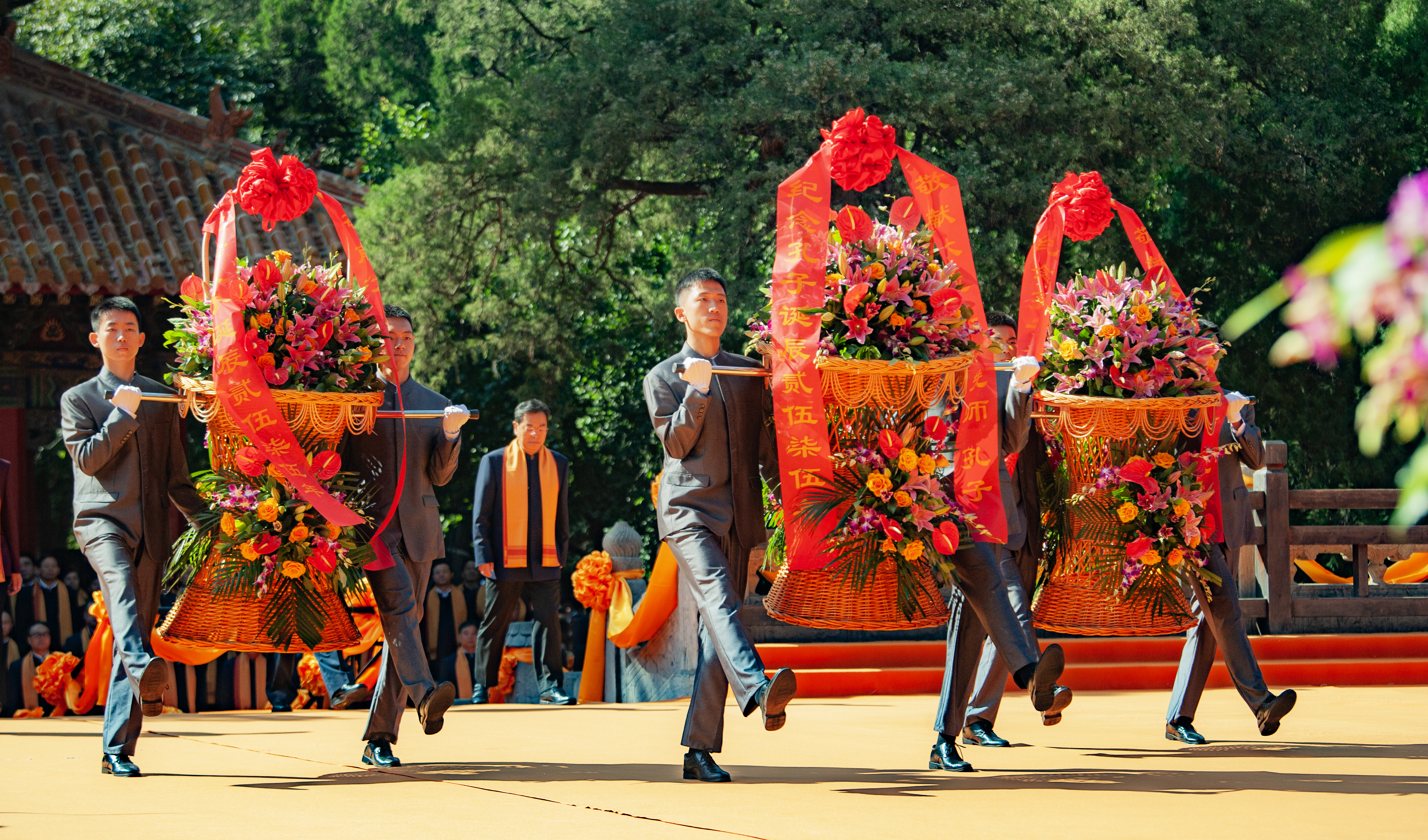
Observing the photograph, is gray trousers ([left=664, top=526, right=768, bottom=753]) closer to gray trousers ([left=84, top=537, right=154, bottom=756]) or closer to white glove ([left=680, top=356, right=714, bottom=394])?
white glove ([left=680, top=356, right=714, bottom=394])

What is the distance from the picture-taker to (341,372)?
18.0 feet

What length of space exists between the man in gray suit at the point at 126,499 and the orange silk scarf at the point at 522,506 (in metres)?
3.42

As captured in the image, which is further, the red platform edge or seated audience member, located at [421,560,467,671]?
seated audience member, located at [421,560,467,671]

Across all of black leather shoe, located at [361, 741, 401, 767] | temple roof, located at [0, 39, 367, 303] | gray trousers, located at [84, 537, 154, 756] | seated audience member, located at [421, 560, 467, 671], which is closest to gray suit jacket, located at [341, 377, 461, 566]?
black leather shoe, located at [361, 741, 401, 767]

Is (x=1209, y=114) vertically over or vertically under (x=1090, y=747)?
over

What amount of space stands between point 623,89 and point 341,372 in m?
6.33

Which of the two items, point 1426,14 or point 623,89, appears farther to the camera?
point 1426,14

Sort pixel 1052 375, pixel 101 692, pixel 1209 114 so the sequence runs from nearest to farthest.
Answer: pixel 1052 375, pixel 101 692, pixel 1209 114

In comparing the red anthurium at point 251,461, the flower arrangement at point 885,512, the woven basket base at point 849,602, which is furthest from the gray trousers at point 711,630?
the red anthurium at point 251,461

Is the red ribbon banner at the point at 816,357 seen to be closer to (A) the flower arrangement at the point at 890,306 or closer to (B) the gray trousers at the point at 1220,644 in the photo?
(A) the flower arrangement at the point at 890,306

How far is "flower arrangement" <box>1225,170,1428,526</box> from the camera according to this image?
1.34 meters

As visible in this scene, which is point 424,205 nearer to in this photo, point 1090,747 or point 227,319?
point 227,319

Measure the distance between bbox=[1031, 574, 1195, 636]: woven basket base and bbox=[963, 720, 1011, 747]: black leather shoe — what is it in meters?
0.47

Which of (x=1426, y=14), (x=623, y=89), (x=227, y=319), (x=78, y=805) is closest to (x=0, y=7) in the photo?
(x=623, y=89)
